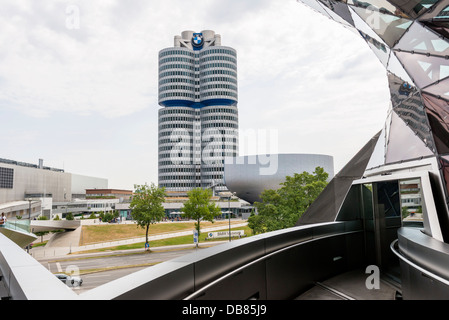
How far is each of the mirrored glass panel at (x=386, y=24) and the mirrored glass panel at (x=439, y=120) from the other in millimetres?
2100

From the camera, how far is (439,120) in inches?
278

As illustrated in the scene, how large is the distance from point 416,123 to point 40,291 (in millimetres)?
8806

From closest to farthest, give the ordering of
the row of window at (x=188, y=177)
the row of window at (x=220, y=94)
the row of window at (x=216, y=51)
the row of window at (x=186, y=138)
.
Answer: the row of window at (x=188, y=177)
the row of window at (x=186, y=138)
the row of window at (x=220, y=94)
the row of window at (x=216, y=51)

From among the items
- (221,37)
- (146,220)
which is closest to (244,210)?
(146,220)

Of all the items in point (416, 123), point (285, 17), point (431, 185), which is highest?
point (285, 17)

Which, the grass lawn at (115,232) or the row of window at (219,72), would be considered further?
the row of window at (219,72)

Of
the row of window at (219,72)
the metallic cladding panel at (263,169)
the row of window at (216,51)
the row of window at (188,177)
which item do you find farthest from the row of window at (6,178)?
the row of window at (216,51)

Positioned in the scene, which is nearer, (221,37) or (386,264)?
(386,264)

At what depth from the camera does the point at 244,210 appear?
8356cm

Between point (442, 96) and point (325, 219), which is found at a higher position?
point (442, 96)

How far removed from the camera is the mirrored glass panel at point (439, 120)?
682 cm

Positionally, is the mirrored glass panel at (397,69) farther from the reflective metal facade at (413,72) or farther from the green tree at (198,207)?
the green tree at (198,207)

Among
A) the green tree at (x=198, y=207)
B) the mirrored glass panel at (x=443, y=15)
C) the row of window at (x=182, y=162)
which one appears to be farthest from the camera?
the row of window at (x=182, y=162)
